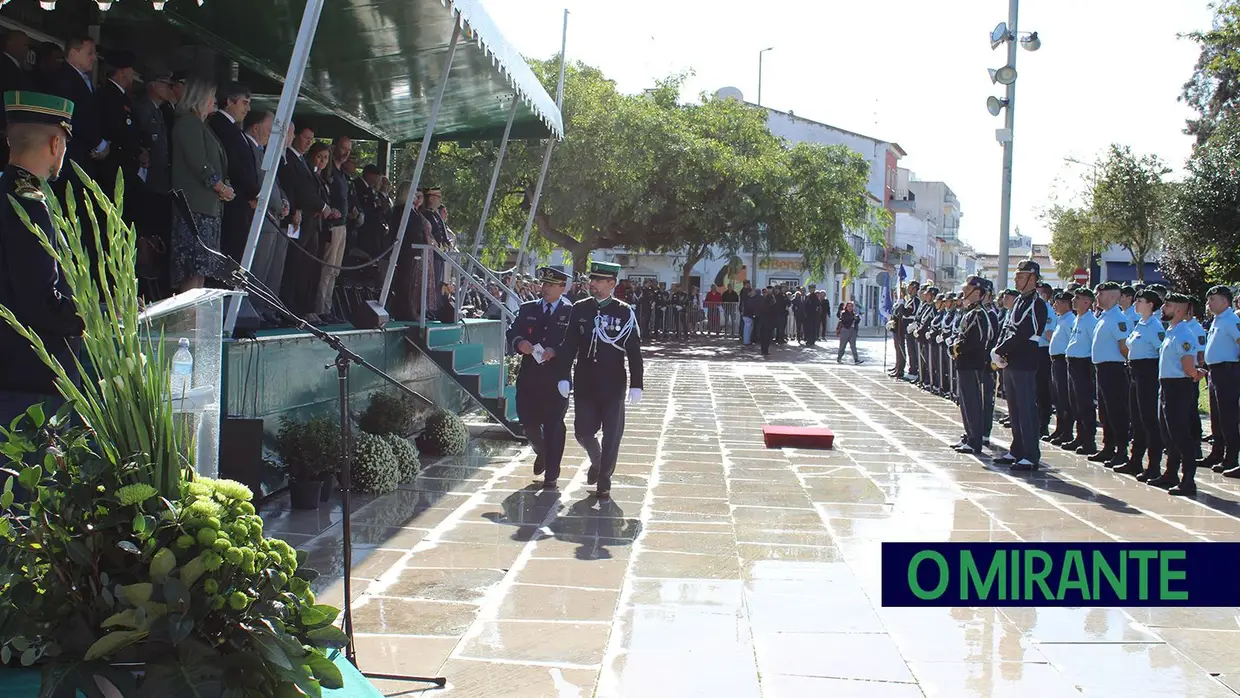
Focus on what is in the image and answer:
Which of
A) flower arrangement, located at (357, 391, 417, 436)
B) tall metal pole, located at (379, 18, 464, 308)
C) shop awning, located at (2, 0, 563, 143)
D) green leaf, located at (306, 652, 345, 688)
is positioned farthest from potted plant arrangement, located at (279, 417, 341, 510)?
green leaf, located at (306, 652, 345, 688)

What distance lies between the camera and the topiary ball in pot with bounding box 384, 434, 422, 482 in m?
9.23

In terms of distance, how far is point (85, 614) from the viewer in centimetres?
240

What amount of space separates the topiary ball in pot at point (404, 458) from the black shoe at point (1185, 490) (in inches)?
251

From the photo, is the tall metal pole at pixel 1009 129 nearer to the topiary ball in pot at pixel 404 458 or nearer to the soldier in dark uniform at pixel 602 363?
the soldier in dark uniform at pixel 602 363

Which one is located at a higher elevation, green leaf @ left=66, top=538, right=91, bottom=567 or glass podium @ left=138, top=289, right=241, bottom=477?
glass podium @ left=138, top=289, right=241, bottom=477

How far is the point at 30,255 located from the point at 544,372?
18.6 ft

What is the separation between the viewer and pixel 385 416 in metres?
9.87

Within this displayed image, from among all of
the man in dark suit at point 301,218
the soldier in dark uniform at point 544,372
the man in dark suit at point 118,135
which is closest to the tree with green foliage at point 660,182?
the man in dark suit at point 301,218

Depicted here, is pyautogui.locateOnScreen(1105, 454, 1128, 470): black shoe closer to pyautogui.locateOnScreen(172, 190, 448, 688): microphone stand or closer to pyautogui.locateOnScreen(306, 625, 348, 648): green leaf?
pyautogui.locateOnScreen(172, 190, 448, 688): microphone stand

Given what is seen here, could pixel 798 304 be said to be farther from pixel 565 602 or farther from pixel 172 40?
pixel 565 602

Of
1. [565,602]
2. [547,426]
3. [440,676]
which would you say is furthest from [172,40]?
[440,676]

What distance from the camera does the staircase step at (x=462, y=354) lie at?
11648 millimetres

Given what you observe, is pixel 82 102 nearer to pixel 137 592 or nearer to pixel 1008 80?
pixel 137 592

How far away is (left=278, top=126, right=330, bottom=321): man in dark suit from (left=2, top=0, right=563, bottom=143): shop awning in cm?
99
